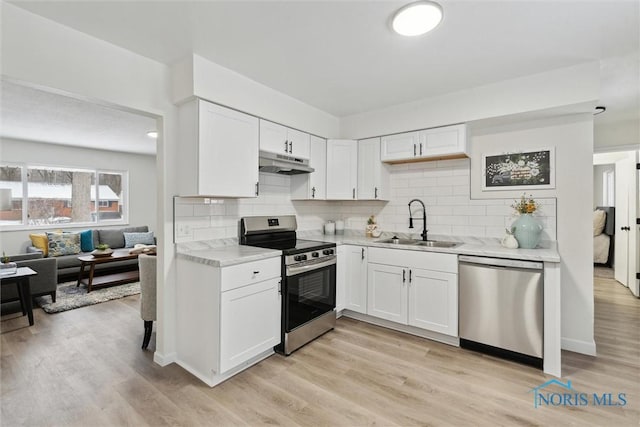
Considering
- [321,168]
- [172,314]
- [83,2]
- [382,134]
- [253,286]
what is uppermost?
[83,2]

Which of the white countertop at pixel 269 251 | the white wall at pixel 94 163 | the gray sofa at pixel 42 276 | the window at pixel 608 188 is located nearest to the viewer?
the white countertop at pixel 269 251

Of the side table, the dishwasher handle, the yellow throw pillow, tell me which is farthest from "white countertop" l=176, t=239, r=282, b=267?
the yellow throw pillow

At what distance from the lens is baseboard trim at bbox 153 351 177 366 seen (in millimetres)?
2475

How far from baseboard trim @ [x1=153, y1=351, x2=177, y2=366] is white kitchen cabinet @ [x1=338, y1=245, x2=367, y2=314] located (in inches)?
71.2

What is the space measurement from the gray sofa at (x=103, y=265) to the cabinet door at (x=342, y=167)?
419 centimetres

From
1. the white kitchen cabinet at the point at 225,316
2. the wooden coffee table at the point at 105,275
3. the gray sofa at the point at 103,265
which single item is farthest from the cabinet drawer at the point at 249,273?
the gray sofa at the point at 103,265

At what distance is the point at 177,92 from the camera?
2465 millimetres

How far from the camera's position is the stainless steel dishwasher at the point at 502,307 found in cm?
239

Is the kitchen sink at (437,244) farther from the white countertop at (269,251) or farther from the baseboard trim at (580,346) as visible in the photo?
the baseboard trim at (580,346)

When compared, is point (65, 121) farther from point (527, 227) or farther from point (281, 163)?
point (527, 227)

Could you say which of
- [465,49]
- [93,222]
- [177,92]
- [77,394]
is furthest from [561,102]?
[93,222]

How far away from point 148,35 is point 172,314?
2166mm

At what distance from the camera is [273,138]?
303cm

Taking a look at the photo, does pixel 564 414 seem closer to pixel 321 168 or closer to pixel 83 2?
pixel 321 168
